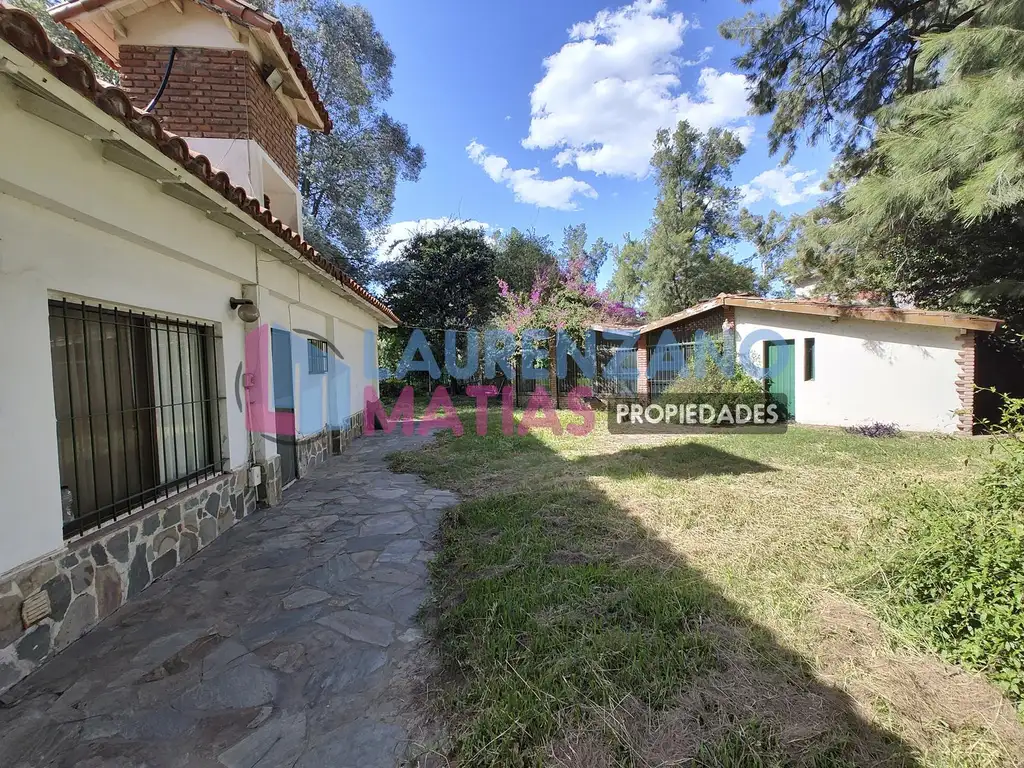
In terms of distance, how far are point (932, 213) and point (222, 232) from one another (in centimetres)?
1103

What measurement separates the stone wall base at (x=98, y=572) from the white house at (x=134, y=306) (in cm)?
1

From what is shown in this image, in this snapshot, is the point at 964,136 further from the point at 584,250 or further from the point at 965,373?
the point at 584,250

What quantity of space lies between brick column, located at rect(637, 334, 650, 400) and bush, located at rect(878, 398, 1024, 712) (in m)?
10.5

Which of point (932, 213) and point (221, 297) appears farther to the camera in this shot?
point (932, 213)

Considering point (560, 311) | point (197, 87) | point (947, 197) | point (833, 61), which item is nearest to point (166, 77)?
point (197, 87)

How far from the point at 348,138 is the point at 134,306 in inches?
740

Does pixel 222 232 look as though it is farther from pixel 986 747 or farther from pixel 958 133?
pixel 958 133

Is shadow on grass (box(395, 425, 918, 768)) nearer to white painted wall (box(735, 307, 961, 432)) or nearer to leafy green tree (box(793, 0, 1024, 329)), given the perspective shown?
leafy green tree (box(793, 0, 1024, 329))

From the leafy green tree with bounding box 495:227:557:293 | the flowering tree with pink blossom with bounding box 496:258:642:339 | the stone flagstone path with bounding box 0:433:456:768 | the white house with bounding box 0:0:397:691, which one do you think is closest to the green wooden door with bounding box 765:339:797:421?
the flowering tree with pink blossom with bounding box 496:258:642:339

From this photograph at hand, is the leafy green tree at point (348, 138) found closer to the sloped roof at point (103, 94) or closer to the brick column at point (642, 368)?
the brick column at point (642, 368)

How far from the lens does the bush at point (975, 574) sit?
90.5 inches

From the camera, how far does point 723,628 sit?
286 cm

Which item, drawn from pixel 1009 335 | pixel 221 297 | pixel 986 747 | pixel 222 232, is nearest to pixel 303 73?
pixel 222 232

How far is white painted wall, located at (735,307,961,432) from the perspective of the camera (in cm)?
941
